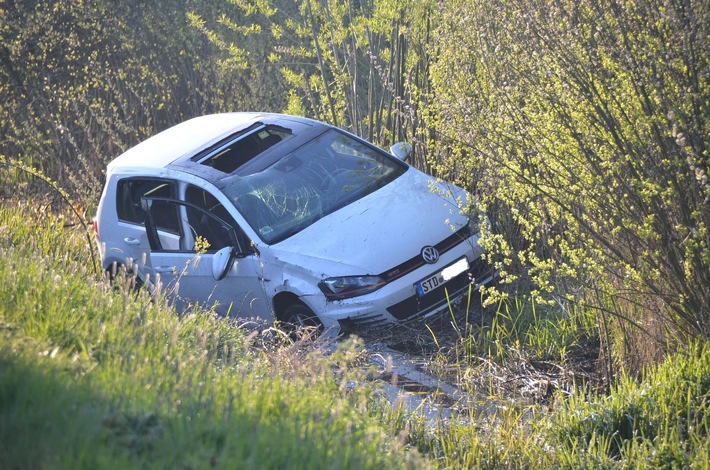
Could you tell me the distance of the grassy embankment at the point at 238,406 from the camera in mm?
3285

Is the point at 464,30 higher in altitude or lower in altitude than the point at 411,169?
higher

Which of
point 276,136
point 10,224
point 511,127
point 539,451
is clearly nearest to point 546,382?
point 539,451

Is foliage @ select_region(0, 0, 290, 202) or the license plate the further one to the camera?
foliage @ select_region(0, 0, 290, 202)

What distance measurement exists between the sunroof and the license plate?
2108 mm

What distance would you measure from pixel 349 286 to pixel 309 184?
4.10ft

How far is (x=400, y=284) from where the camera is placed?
705cm

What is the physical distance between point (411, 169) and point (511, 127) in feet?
6.42

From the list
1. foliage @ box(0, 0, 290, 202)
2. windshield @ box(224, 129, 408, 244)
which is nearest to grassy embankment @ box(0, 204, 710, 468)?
windshield @ box(224, 129, 408, 244)

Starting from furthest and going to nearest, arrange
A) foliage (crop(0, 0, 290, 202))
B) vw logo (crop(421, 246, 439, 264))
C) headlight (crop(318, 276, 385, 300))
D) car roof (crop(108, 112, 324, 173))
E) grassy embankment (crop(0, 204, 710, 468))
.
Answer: foliage (crop(0, 0, 290, 202))
car roof (crop(108, 112, 324, 173))
vw logo (crop(421, 246, 439, 264))
headlight (crop(318, 276, 385, 300))
grassy embankment (crop(0, 204, 710, 468))

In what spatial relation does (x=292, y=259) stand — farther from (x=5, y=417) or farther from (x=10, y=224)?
(x=10, y=224)

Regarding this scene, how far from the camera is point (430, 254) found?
722cm

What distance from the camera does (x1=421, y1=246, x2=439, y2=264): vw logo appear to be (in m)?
7.19

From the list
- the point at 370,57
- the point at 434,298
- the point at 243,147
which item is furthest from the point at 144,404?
the point at 370,57

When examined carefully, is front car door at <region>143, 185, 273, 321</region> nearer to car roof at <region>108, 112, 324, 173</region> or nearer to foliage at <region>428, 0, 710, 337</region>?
car roof at <region>108, 112, 324, 173</region>
